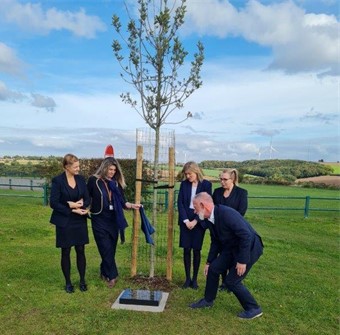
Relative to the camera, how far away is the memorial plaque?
539cm

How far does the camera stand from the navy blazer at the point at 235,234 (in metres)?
4.68

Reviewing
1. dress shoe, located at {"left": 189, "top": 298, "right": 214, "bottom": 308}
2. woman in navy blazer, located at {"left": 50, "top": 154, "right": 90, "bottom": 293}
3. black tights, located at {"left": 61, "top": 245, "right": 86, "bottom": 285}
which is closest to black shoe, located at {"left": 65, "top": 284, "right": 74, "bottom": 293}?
black tights, located at {"left": 61, "top": 245, "right": 86, "bottom": 285}

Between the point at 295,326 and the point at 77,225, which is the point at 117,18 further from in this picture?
the point at 295,326

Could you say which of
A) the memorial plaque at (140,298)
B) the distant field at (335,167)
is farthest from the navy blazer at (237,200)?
the distant field at (335,167)

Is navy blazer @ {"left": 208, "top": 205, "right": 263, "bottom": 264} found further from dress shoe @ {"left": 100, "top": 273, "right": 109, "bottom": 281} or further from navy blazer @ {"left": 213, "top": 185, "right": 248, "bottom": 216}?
dress shoe @ {"left": 100, "top": 273, "right": 109, "bottom": 281}

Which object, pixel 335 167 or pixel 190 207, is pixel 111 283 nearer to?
pixel 190 207

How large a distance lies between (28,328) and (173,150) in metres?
3.23

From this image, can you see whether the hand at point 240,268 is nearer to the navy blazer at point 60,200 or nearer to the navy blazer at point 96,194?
the navy blazer at point 96,194

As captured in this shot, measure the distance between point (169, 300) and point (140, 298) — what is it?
19.7 inches

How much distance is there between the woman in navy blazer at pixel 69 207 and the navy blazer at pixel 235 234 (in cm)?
199

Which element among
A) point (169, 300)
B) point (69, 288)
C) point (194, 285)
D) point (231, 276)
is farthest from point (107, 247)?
point (231, 276)

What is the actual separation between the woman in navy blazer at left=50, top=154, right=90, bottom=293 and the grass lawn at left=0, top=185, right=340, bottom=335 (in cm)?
77

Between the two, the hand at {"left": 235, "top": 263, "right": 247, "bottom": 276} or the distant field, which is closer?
the hand at {"left": 235, "top": 263, "right": 247, "bottom": 276}

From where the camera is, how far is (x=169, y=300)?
570 centimetres
